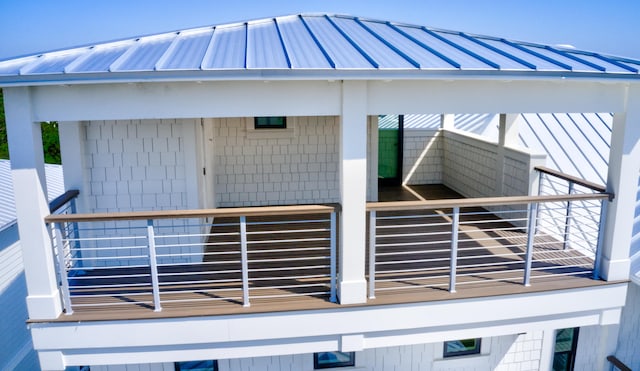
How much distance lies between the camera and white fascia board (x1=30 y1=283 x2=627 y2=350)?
436 cm

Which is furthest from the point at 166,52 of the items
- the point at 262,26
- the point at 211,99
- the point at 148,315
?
the point at 148,315

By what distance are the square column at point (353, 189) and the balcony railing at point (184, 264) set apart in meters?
0.14

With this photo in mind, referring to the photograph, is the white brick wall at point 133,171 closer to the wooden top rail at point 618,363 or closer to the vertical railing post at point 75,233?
the vertical railing post at point 75,233

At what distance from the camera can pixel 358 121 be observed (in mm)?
4180

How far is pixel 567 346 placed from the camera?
7.14 meters

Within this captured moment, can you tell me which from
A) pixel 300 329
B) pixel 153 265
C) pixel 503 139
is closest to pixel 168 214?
pixel 153 265

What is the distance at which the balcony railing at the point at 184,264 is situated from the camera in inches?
167

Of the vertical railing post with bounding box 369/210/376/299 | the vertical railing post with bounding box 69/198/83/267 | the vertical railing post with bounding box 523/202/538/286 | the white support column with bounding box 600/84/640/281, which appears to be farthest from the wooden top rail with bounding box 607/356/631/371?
the vertical railing post with bounding box 69/198/83/267

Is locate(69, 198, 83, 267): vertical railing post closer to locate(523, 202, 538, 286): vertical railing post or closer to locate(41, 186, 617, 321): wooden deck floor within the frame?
locate(41, 186, 617, 321): wooden deck floor

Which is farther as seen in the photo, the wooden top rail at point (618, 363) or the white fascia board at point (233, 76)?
the wooden top rail at point (618, 363)

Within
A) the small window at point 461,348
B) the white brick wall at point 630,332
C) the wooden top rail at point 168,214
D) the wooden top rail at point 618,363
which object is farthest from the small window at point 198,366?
the white brick wall at point 630,332

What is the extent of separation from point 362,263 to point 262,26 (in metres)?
3.29

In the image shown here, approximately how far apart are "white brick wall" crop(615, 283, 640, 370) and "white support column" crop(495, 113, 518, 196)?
8.28ft

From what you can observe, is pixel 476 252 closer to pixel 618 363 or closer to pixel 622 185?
pixel 622 185
